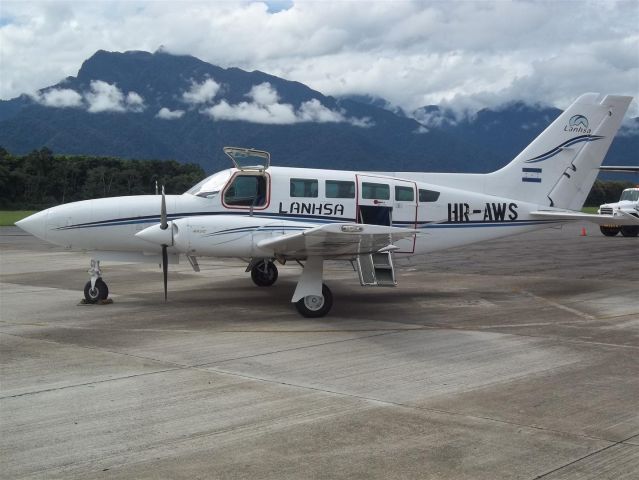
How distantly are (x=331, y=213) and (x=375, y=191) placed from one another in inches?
40.4

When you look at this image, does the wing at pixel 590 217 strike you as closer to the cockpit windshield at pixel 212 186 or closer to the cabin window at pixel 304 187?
the cabin window at pixel 304 187

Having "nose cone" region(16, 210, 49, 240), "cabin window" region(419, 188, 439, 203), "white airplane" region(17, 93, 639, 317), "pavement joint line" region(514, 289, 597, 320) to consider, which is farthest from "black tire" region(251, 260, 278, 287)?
"pavement joint line" region(514, 289, 597, 320)

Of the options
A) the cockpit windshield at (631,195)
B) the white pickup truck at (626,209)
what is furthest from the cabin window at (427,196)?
the cockpit windshield at (631,195)

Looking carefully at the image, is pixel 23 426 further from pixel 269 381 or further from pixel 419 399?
pixel 419 399

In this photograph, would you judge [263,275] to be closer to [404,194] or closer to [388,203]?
[388,203]

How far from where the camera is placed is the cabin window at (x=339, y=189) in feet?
43.5

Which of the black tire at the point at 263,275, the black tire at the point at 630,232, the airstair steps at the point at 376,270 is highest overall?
the black tire at the point at 630,232

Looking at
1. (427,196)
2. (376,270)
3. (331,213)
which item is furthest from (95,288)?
(427,196)

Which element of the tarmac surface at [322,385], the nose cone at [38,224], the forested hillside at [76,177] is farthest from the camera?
the forested hillside at [76,177]

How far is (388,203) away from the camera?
1365 centimetres

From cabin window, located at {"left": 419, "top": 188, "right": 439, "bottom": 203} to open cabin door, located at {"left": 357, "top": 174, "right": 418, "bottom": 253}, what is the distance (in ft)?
0.42

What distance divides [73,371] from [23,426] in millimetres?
1992

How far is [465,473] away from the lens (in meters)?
5.04

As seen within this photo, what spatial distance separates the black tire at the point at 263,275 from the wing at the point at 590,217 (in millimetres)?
5693
